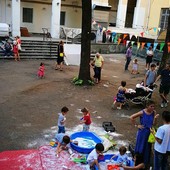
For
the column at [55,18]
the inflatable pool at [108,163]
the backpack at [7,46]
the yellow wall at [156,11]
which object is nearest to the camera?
the inflatable pool at [108,163]

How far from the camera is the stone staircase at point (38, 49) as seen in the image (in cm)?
1950

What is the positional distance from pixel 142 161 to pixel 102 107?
4533mm

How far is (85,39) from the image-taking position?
13.2 m

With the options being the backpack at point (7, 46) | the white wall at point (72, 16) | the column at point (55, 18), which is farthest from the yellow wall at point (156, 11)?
the backpack at point (7, 46)

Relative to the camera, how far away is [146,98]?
34.4 feet

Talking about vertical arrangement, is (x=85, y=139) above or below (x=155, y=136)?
below

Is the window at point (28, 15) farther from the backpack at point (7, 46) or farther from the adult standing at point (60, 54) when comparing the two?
the adult standing at point (60, 54)

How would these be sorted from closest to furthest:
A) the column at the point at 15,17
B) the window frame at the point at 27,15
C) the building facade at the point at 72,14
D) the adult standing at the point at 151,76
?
the adult standing at the point at 151,76 → the column at the point at 15,17 → the building facade at the point at 72,14 → the window frame at the point at 27,15

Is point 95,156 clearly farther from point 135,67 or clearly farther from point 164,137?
point 135,67

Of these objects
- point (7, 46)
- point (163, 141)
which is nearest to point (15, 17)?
point (7, 46)

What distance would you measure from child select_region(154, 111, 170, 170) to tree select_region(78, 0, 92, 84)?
8347mm

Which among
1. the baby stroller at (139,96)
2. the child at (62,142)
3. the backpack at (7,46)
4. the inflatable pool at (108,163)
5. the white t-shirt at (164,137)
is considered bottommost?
the inflatable pool at (108,163)

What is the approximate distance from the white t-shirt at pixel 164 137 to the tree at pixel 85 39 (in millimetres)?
8447

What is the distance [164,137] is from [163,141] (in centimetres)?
9
